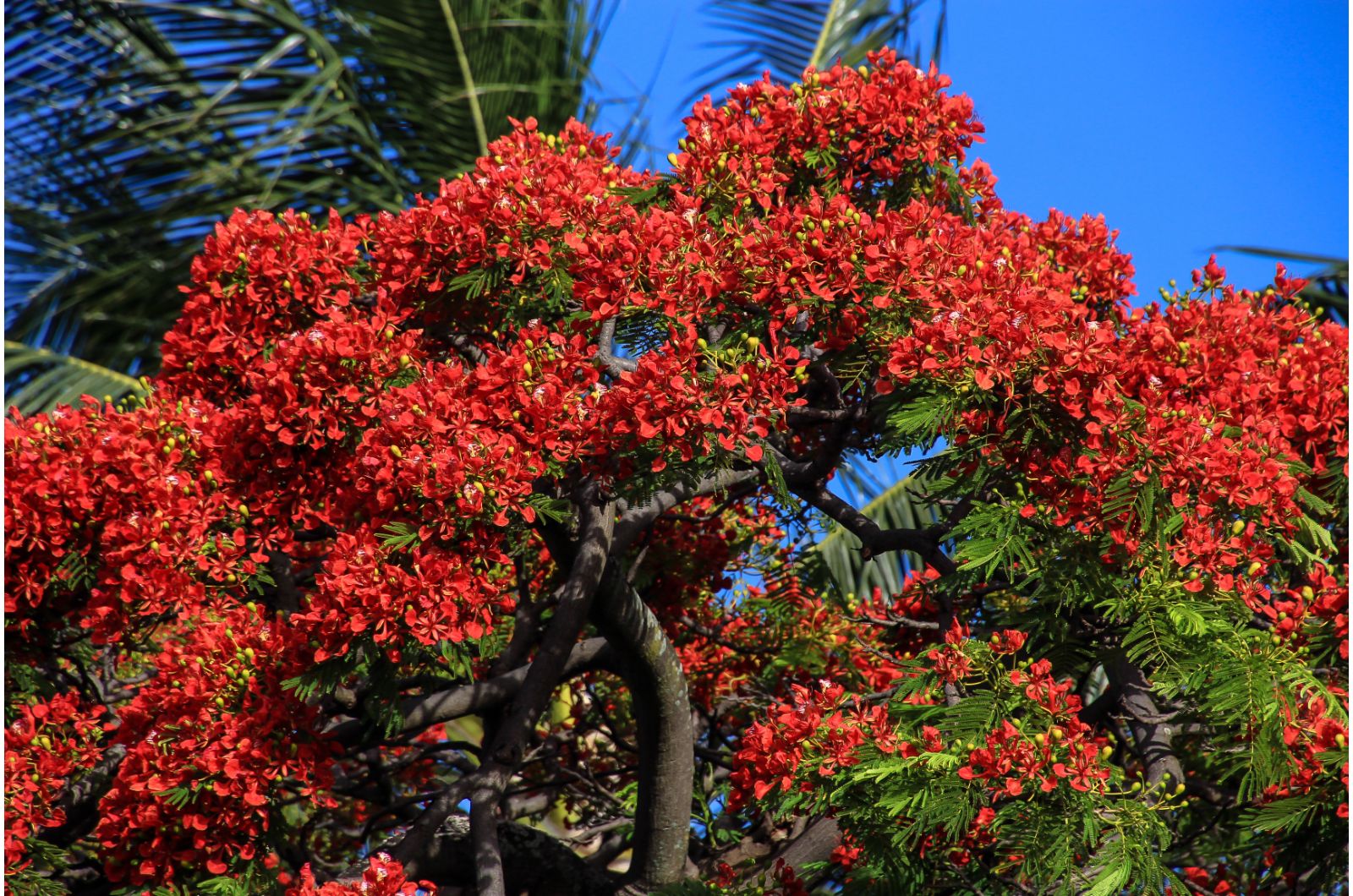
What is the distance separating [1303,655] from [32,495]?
4454 mm

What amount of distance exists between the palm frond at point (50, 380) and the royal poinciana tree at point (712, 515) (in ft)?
13.5

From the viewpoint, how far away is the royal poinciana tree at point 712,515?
413cm

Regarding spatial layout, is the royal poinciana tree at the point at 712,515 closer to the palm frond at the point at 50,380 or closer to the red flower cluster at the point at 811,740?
the red flower cluster at the point at 811,740

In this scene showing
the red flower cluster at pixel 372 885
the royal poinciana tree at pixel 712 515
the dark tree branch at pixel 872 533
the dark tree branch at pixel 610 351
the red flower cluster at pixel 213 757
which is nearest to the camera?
the royal poinciana tree at pixel 712 515

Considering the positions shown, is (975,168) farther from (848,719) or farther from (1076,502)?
(848,719)

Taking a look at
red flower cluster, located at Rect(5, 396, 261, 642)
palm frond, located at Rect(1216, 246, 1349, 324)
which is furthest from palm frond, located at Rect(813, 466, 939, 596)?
red flower cluster, located at Rect(5, 396, 261, 642)

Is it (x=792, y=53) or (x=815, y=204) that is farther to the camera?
(x=792, y=53)

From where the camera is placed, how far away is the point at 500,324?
521 cm

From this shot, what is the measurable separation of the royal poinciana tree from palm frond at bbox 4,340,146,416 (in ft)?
13.5

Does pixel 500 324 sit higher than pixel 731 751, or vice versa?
pixel 500 324

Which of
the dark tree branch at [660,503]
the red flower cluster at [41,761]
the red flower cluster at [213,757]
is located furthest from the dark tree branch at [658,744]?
the red flower cluster at [41,761]

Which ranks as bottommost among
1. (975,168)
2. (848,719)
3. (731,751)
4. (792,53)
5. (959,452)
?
(848,719)

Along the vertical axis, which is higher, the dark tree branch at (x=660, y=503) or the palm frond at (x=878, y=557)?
the palm frond at (x=878, y=557)

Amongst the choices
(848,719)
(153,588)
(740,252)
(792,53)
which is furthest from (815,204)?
(792,53)
